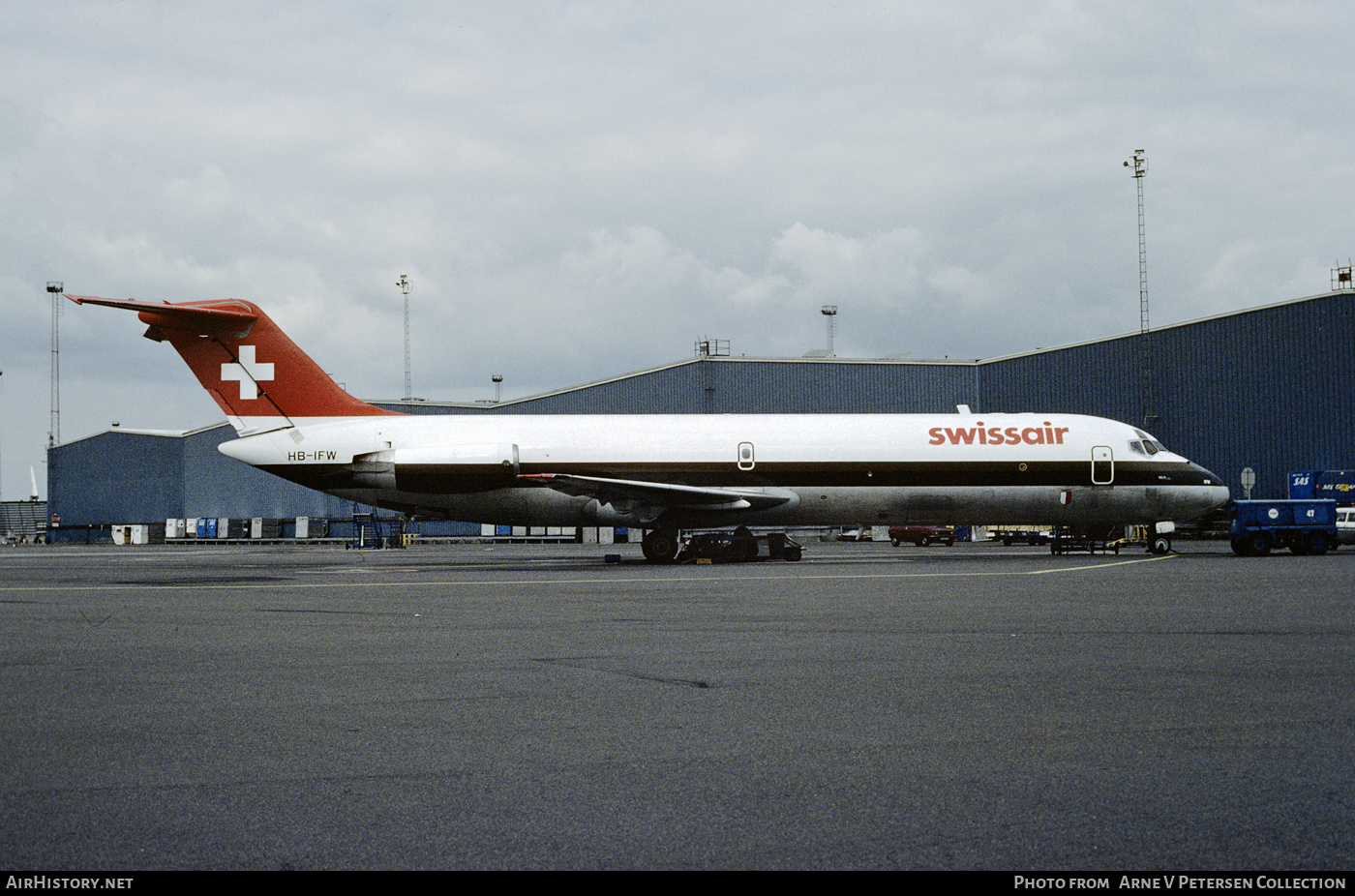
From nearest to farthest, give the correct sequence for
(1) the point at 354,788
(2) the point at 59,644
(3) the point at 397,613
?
(1) the point at 354,788
(2) the point at 59,644
(3) the point at 397,613

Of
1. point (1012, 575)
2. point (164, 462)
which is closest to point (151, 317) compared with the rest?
point (1012, 575)

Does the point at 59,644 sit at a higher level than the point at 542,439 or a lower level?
lower

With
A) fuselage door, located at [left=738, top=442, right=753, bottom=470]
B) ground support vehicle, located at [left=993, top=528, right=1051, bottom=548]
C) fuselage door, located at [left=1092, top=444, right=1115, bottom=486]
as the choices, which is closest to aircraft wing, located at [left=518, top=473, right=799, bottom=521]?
fuselage door, located at [left=738, top=442, right=753, bottom=470]

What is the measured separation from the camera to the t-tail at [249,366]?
27922mm

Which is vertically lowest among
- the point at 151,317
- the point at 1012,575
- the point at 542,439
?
the point at 1012,575

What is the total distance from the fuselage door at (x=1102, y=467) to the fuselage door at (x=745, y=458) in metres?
9.50

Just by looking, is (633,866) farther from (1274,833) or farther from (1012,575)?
(1012,575)

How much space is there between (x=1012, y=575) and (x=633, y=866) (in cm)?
1838

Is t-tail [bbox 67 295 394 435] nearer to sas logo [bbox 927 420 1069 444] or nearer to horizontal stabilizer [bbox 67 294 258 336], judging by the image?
horizontal stabilizer [bbox 67 294 258 336]

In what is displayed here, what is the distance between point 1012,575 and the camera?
69.2 feet

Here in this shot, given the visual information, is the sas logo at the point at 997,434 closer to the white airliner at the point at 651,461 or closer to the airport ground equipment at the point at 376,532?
the white airliner at the point at 651,461

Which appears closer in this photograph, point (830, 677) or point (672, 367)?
point (830, 677)

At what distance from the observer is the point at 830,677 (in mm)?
8305

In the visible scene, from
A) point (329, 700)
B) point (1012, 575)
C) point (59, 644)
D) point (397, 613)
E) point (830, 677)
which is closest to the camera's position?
point (329, 700)
